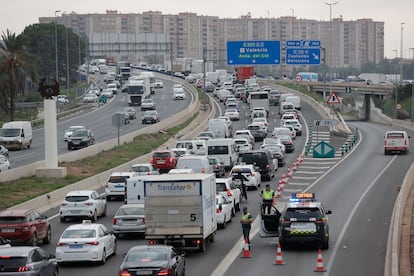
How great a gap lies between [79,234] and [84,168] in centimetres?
2845

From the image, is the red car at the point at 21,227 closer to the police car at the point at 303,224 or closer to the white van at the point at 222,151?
the police car at the point at 303,224

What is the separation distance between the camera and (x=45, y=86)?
4822 cm

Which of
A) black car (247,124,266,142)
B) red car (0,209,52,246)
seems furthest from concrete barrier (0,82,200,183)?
red car (0,209,52,246)

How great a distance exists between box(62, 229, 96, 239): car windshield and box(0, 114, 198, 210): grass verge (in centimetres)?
1278

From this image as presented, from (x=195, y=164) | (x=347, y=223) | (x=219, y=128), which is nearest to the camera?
(x=347, y=223)

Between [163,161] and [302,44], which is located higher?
[302,44]

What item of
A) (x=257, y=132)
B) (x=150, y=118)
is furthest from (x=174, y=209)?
(x=150, y=118)

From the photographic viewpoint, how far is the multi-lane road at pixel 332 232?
2519 centimetres

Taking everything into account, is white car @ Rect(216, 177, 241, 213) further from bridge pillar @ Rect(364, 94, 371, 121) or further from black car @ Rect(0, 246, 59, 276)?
bridge pillar @ Rect(364, 94, 371, 121)

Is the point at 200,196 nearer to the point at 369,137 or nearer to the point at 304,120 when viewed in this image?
the point at 369,137

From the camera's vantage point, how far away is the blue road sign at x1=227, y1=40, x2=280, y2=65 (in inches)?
3285

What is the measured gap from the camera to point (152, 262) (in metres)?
→ 21.0

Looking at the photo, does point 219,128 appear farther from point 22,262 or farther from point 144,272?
point 22,262

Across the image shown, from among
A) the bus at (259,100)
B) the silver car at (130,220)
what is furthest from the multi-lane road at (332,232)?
the bus at (259,100)
